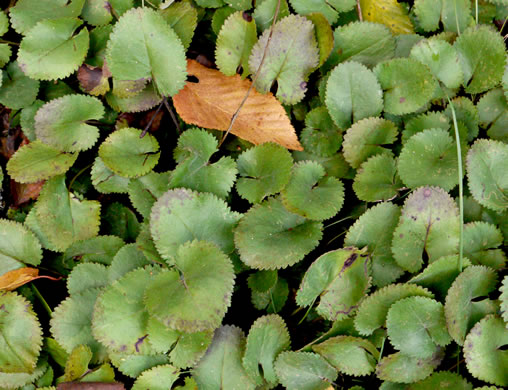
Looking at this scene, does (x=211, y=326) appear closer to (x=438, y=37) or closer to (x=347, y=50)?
(x=347, y=50)

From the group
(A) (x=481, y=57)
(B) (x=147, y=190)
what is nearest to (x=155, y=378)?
(B) (x=147, y=190)

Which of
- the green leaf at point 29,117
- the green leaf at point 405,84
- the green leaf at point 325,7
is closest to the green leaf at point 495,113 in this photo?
the green leaf at point 405,84

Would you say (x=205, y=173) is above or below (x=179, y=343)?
above

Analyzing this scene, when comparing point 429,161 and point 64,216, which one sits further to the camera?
point 64,216

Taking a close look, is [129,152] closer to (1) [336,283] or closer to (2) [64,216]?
(2) [64,216]

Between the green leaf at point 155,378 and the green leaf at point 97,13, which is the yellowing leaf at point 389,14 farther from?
the green leaf at point 155,378

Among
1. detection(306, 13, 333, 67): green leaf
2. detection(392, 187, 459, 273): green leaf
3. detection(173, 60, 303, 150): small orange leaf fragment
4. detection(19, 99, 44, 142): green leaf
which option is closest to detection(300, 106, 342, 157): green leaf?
detection(173, 60, 303, 150): small orange leaf fragment
